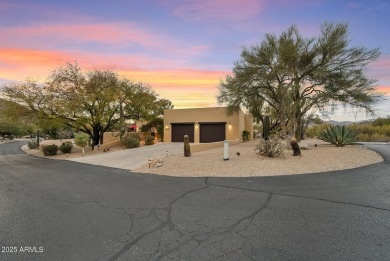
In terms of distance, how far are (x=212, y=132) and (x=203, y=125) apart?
4.97 ft

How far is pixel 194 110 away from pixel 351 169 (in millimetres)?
19413

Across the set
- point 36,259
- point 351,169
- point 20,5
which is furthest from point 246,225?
point 20,5

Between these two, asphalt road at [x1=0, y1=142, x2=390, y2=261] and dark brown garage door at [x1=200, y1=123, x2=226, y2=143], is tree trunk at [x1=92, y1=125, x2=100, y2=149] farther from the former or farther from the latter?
asphalt road at [x1=0, y1=142, x2=390, y2=261]

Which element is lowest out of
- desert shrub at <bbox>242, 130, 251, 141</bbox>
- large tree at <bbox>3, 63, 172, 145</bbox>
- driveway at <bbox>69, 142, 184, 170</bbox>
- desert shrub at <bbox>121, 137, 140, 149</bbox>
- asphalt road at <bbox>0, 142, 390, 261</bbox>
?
driveway at <bbox>69, 142, 184, 170</bbox>

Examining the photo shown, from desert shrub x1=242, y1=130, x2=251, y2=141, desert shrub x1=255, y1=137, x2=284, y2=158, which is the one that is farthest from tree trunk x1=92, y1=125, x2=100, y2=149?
desert shrub x1=255, y1=137, x2=284, y2=158

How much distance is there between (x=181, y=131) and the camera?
1110 inches

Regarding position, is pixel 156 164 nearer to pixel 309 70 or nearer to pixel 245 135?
pixel 309 70

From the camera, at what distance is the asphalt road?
343cm

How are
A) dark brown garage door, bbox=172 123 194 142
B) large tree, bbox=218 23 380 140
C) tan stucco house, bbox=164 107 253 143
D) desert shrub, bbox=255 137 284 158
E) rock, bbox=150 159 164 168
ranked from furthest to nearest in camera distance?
dark brown garage door, bbox=172 123 194 142 < tan stucco house, bbox=164 107 253 143 < large tree, bbox=218 23 380 140 < desert shrub, bbox=255 137 284 158 < rock, bbox=150 159 164 168

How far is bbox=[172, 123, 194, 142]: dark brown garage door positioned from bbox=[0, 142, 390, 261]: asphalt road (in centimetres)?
1964

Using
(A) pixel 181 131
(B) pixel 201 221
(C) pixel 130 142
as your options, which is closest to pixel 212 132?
(A) pixel 181 131

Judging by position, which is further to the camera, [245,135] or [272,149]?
[245,135]

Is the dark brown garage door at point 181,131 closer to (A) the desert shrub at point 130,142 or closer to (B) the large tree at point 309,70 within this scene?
(A) the desert shrub at point 130,142

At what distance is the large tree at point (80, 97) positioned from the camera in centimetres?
2117
